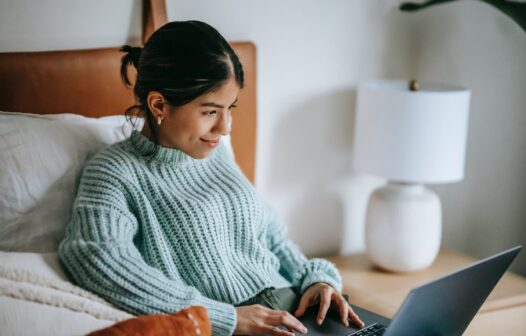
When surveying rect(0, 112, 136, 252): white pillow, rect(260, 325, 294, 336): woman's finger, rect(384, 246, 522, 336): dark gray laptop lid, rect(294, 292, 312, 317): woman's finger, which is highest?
rect(0, 112, 136, 252): white pillow

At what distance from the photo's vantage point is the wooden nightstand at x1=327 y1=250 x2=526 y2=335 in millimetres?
1831

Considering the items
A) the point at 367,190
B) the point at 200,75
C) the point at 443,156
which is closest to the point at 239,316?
the point at 200,75

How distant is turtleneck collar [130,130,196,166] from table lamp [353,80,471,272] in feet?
2.49

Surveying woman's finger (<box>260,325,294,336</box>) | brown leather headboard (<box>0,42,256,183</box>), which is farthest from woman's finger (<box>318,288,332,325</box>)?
brown leather headboard (<box>0,42,256,183</box>)

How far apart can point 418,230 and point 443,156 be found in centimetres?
24

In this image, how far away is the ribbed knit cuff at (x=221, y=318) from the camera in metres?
1.28

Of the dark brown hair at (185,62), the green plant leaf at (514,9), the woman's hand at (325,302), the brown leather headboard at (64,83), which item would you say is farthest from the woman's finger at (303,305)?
the green plant leaf at (514,9)

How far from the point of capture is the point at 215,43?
1354 mm

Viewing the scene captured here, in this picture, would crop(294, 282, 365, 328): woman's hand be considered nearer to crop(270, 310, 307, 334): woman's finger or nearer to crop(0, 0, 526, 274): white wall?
crop(270, 310, 307, 334): woman's finger

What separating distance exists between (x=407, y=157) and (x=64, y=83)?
97 cm

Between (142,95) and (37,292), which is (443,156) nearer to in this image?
(142,95)

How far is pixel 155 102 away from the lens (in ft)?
4.49

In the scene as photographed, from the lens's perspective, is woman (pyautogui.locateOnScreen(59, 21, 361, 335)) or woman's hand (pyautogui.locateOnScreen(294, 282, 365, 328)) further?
woman's hand (pyautogui.locateOnScreen(294, 282, 365, 328))

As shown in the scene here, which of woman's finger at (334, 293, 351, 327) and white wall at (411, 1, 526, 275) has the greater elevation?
white wall at (411, 1, 526, 275)
